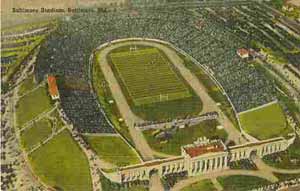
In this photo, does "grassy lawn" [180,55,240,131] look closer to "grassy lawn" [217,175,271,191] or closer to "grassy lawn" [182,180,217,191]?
"grassy lawn" [217,175,271,191]

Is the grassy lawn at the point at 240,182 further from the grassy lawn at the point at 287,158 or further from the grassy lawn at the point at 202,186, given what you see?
the grassy lawn at the point at 287,158

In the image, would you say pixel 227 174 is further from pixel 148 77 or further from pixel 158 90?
pixel 148 77

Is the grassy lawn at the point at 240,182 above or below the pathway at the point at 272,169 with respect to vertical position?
below

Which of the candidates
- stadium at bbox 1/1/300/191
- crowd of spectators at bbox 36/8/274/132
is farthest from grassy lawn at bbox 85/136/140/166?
crowd of spectators at bbox 36/8/274/132

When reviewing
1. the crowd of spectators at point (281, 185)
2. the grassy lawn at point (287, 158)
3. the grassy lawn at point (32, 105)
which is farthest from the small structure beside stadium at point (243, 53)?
the grassy lawn at point (32, 105)

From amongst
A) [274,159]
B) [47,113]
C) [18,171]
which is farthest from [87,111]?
[274,159]
